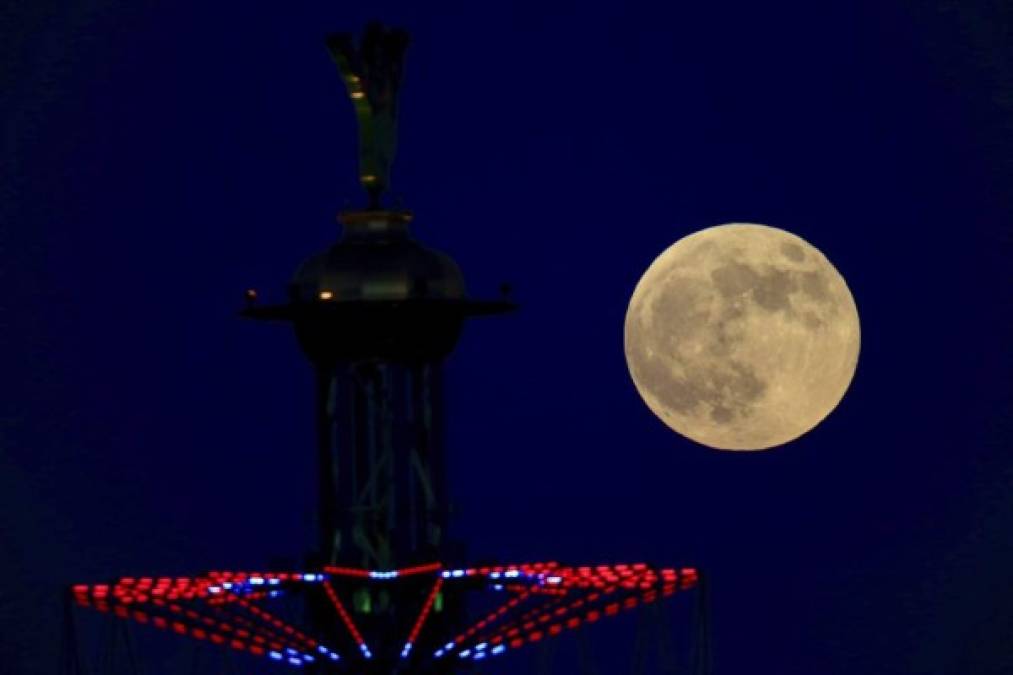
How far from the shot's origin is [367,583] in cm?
5766

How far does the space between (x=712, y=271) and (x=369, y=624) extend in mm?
12113

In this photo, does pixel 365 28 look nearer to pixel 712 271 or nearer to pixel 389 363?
pixel 389 363

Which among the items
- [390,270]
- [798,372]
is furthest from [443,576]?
[798,372]

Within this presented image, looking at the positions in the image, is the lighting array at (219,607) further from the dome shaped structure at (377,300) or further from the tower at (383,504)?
the dome shaped structure at (377,300)

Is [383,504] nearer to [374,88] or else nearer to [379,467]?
[379,467]

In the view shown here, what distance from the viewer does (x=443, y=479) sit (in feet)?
192

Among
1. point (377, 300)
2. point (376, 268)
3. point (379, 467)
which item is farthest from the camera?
point (379, 467)

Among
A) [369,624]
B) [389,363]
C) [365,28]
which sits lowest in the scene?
[369,624]

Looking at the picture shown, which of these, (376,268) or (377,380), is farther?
(377,380)

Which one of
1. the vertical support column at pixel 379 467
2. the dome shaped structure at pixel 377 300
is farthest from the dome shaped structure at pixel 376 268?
the vertical support column at pixel 379 467

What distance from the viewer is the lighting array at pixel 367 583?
5594 cm

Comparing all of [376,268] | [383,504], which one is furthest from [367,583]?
[376,268]

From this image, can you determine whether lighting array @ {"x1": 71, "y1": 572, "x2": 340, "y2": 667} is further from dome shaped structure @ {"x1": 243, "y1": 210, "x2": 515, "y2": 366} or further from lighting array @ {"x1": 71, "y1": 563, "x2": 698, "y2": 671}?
dome shaped structure @ {"x1": 243, "y1": 210, "x2": 515, "y2": 366}

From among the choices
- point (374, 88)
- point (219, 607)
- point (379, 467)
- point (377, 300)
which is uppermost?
point (374, 88)
